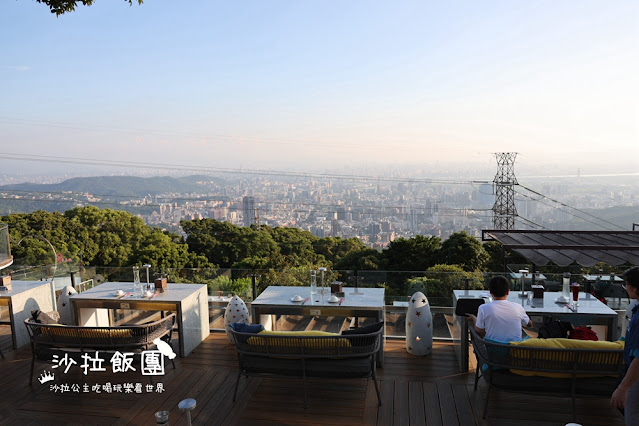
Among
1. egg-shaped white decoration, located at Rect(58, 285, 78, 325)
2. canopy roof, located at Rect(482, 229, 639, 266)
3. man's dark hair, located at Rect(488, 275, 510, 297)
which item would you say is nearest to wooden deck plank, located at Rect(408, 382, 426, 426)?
man's dark hair, located at Rect(488, 275, 510, 297)

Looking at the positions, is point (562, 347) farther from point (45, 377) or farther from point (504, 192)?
point (504, 192)

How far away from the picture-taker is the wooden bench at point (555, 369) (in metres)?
3.20

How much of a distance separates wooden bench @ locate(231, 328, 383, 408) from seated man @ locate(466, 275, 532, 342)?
0.88 m

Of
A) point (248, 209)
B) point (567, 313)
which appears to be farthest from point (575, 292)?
point (248, 209)

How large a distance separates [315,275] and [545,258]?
4.40m

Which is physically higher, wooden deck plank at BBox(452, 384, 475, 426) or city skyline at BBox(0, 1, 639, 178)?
city skyline at BBox(0, 1, 639, 178)

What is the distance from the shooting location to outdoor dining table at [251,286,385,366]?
4.65 meters

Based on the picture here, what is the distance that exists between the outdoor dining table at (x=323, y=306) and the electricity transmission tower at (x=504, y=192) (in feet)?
124

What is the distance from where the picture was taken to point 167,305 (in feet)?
16.5

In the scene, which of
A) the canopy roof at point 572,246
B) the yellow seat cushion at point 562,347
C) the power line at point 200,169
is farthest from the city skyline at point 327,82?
the canopy roof at point 572,246

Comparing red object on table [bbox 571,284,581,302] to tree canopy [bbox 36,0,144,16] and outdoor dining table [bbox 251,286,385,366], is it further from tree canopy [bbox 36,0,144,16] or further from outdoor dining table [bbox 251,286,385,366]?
tree canopy [bbox 36,0,144,16]

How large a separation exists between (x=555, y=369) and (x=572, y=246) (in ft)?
14.5

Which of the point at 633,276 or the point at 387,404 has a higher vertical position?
the point at 633,276

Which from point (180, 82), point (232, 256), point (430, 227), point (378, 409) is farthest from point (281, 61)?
point (378, 409)
